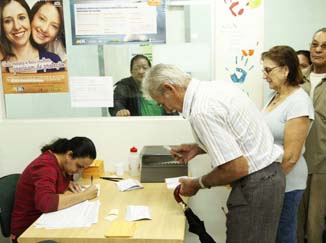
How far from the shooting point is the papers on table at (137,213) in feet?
5.85

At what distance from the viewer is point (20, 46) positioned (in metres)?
2.56

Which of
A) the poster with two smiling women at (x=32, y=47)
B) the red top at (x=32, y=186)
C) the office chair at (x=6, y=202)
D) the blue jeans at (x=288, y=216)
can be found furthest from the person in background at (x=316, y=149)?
the office chair at (x=6, y=202)

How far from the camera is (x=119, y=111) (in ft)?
8.62

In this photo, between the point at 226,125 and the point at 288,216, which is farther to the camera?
the point at 288,216

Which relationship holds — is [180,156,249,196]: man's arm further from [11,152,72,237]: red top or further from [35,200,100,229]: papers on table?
[11,152,72,237]: red top

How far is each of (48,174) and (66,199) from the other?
176 millimetres

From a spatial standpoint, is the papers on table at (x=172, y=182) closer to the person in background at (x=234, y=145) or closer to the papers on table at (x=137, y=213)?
the papers on table at (x=137, y=213)

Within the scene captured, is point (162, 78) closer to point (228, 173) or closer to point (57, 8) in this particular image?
point (228, 173)

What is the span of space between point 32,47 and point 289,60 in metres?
1.71

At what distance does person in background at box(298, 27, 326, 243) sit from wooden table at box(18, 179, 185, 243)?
3.22 feet

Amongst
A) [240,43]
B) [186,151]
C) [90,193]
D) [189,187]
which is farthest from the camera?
[240,43]

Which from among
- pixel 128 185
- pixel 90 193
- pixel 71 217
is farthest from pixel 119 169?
pixel 71 217

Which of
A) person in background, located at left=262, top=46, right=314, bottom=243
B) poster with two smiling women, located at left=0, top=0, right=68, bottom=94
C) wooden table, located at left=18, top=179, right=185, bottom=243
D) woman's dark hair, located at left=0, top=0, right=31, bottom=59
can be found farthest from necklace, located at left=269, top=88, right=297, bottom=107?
woman's dark hair, located at left=0, top=0, right=31, bottom=59

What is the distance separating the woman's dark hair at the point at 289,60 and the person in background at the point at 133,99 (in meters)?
0.91
